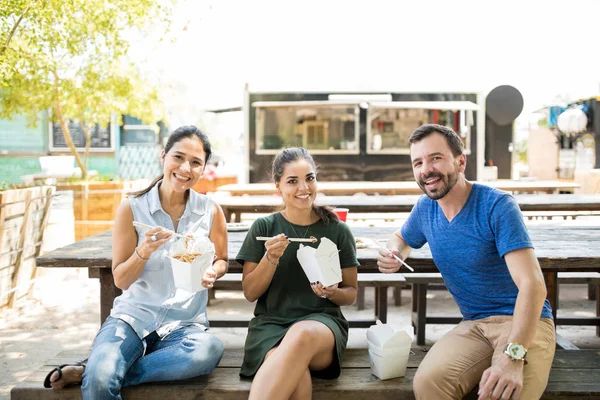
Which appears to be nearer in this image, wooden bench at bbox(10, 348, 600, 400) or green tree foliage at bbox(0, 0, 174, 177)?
wooden bench at bbox(10, 348, 600, 400)

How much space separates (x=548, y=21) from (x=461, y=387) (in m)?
26.8

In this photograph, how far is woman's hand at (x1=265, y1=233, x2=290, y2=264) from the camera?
2279 millimetres

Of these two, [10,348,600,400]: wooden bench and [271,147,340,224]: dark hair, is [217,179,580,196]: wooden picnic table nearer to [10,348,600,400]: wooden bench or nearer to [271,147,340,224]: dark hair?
[271,147,340,224]: dark hair

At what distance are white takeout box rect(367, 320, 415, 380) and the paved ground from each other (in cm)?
164

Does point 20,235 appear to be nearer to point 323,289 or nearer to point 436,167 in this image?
point 323,289

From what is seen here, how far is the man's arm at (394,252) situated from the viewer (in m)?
2.54

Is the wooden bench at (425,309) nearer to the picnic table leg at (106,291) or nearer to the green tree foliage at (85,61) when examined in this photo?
the picnic table leg at (106,291)

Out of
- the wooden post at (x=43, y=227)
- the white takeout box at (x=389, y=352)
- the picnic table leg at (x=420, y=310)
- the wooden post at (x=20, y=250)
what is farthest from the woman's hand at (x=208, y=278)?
the wooden post at (x=43, y=227)

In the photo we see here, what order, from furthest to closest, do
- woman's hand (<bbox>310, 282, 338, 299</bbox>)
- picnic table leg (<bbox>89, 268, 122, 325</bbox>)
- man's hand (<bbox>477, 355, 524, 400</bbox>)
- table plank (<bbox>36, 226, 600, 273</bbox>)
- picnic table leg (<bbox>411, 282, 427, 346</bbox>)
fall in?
picnic table leg (<bbox>411, 282, 427, 346</bbox>), picnic table leg (<bbox>89, 268, 122, 325</bbox>), table plank (<bbox>36, 226, 600, 273</bbox>), woman's hand (<bbox>310, 282, 338, 299</bbox>), man's hand (<bbox>477, 355, 524, 400</bbox>)

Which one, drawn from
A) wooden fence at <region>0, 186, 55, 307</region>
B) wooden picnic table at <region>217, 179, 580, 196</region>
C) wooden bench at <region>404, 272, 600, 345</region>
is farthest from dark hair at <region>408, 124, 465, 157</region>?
wooden picnic table at <region>217, 179, 580, 196</region>

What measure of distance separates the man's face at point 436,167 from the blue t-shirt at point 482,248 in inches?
4.6

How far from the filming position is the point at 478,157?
8.66 m

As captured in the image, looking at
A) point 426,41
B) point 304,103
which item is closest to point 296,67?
point 426,41

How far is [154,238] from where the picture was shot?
7.27 ft
